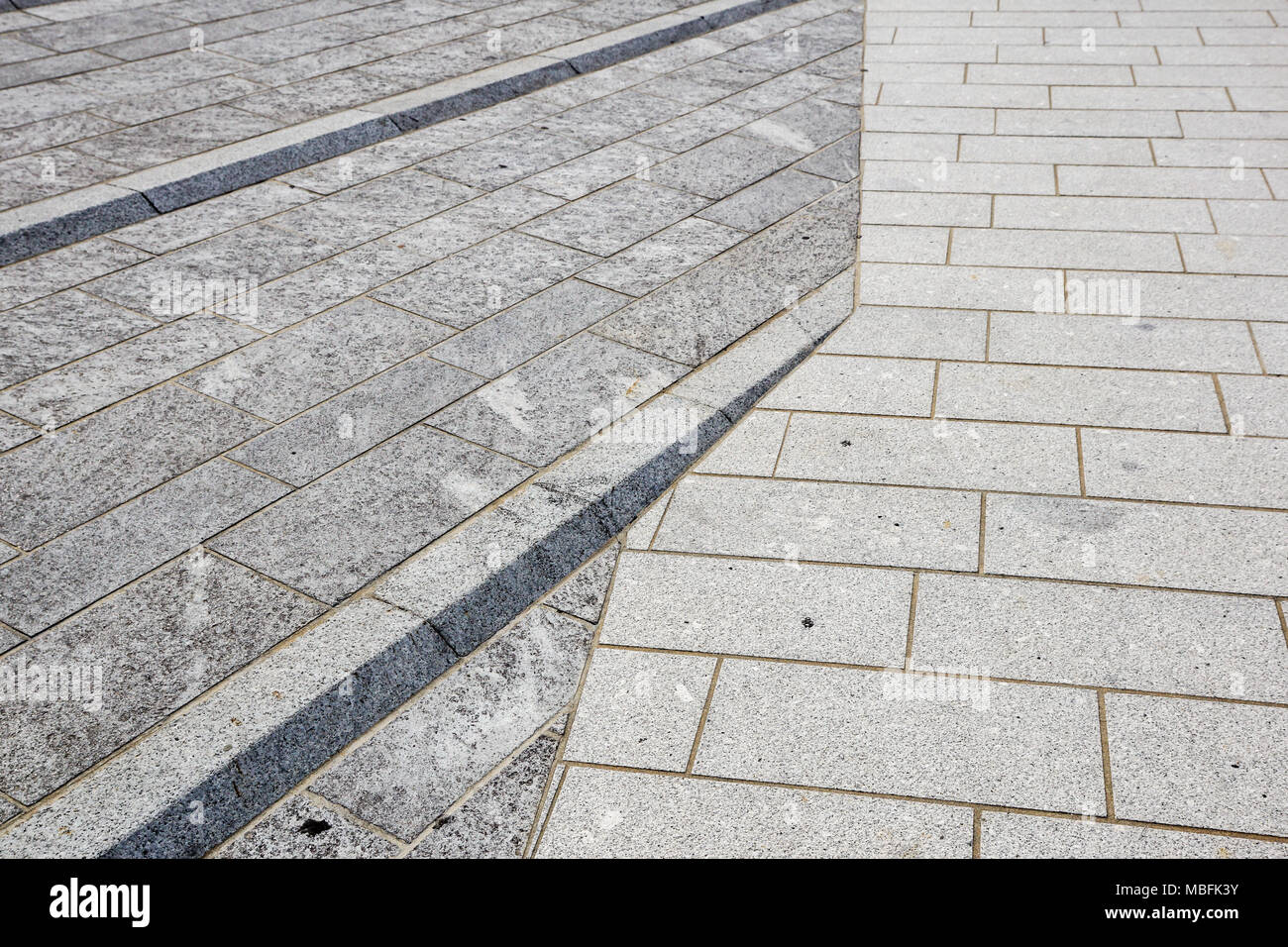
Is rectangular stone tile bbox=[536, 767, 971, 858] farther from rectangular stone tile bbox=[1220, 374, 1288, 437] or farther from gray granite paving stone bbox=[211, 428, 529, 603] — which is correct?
rectangular stone tile bbox=[1220, 374, 1288, 437]

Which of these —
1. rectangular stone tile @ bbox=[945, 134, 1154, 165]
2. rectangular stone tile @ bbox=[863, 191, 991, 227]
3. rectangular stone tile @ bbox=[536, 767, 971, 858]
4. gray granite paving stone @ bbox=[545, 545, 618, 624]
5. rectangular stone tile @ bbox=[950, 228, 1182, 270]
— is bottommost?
rectangular stone tile @ bbox=[536, 767, 971, 858]

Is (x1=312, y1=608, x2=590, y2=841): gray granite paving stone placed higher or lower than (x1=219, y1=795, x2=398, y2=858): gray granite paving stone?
higher

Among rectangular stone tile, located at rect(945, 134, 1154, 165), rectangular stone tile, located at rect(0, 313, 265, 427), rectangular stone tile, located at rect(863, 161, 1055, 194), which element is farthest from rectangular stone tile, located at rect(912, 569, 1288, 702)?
rectangular stone tile, located at rect(945, 134, 1154, 165)

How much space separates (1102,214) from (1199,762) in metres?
4.18

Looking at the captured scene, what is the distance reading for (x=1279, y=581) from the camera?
3.79 meters

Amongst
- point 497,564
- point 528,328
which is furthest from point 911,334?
point 497,564

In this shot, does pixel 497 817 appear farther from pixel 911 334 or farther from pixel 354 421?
pixel 911 334

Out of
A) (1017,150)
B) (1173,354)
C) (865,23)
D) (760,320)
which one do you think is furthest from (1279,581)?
(865,23)

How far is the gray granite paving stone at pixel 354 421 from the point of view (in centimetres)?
438

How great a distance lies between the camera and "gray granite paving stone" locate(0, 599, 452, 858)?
2.99 metres

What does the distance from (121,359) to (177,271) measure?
92 cm

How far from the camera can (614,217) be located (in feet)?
21.1

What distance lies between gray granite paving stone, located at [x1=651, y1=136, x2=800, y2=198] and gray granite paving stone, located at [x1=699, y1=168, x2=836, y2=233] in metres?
0.11

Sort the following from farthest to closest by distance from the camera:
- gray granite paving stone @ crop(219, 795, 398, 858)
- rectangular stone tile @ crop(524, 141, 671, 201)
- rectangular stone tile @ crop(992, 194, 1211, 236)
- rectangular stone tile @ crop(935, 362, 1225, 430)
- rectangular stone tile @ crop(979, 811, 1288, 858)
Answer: rectangular stone tile @ crop(524, 141, 671, 201)
rectangular stone tile @ crop(992, 194, 1211, 236)
rectangular stone tile @ crop(935, 362, 1225, 430)
gray granite paving stone @ crop(219, 795, 398, 858)
rectangular stone tile @ crop(979, 811, 1288, 858)
